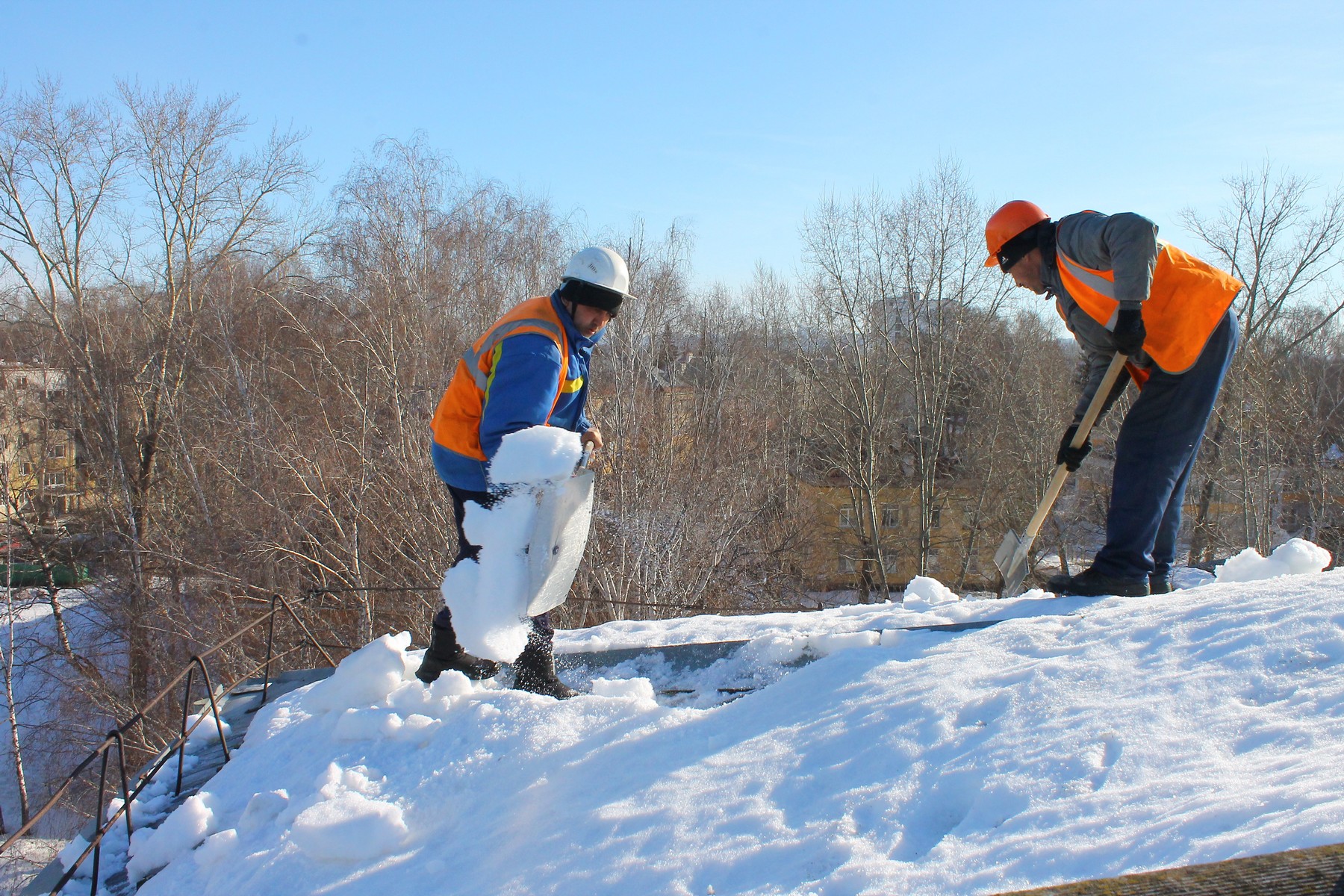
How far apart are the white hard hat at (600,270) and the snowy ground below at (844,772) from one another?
1.52 meters

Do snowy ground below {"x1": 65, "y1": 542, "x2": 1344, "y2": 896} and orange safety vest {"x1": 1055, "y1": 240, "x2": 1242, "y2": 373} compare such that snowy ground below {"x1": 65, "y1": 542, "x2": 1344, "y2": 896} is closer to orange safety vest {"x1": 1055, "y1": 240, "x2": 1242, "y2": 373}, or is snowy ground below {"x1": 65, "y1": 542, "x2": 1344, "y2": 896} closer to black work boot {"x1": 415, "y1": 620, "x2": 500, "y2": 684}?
black work boot {"x1": 415, "y1": 620, "x2": 500, "y2": 684}

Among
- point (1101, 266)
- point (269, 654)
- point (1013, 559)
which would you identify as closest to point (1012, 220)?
point (1101, 266)

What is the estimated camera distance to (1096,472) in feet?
92.6

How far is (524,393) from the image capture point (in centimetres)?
302

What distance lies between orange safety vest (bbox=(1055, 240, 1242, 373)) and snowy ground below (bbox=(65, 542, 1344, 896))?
103cm

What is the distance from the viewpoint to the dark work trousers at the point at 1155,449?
3688 millimetres

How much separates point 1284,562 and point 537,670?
11.5 feet

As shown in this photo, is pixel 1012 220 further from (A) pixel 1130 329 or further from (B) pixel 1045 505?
(B) pixel 1045 505

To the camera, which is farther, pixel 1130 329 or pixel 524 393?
pixel 1130 329

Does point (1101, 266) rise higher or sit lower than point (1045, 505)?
higher

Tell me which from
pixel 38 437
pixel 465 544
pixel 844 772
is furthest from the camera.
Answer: pixel 38 437

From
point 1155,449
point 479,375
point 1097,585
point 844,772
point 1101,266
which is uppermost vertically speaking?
point 1101,266

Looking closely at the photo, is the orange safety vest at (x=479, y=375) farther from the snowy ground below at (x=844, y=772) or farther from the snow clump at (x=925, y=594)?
the snow clump at (x=925, y=594)

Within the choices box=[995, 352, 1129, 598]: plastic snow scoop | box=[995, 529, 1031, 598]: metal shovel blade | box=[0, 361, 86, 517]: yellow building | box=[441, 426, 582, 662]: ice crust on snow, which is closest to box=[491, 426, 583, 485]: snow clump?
box=[441, 426, 582, 662]: ice crust on snow
